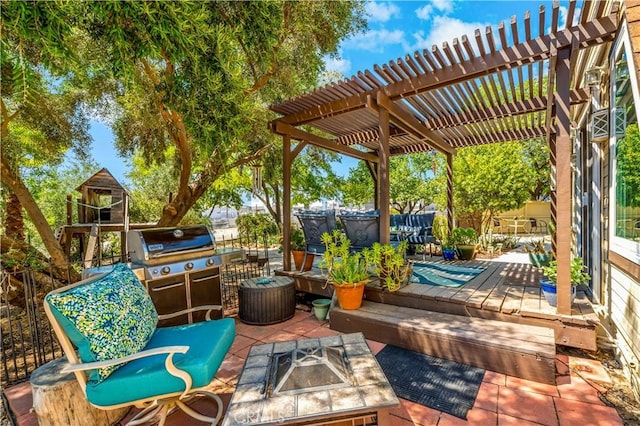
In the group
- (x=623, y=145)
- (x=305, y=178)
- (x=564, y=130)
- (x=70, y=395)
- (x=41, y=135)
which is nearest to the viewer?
(x=70, y=395)

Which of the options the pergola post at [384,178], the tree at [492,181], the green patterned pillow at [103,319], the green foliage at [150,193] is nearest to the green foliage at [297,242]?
the pergola post at [384,178]

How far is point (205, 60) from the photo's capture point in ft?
10.7

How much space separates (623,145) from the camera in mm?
2629

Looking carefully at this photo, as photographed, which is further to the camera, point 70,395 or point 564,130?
point 564,130

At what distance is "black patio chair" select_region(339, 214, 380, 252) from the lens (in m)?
4.09

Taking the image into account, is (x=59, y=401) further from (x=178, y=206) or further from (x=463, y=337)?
(x=178, y=206)

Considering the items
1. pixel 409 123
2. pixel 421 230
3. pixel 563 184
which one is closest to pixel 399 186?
pixel 421 230

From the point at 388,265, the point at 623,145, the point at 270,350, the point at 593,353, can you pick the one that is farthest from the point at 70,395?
the point at 623,145

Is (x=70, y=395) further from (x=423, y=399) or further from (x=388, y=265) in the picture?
(x=388, y=265)

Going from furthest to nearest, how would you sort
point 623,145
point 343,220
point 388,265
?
point 343,220 < point 388,265 < point 623,145

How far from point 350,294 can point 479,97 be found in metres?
3.44

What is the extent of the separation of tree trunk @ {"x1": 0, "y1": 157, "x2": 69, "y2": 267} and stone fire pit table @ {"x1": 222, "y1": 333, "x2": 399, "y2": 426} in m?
4.19

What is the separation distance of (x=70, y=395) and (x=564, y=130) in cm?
443

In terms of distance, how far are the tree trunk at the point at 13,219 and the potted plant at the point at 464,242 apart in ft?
30.6
